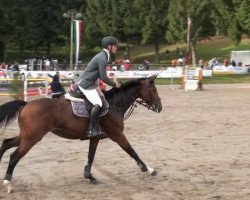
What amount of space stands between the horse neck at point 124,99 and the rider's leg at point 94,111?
54cm

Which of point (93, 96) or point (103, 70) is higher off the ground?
point (103, 70)

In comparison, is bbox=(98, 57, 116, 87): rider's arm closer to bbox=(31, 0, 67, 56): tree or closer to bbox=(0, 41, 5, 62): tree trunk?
bbox=(31, 0, 67, 56): tree

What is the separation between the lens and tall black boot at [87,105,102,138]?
30.3 feet

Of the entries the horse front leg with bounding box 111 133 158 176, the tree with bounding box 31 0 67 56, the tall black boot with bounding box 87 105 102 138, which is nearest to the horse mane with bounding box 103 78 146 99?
the tall black boot with bounding box 87 105 102 138

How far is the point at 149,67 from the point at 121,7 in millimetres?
17794

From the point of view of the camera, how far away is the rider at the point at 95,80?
9273 millimetres

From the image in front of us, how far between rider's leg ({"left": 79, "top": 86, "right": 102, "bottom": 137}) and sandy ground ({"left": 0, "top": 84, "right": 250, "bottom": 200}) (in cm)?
91

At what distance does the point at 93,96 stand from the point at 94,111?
0.94 ft

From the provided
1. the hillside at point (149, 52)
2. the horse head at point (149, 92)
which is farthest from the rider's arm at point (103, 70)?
the hillside at point (149, 52)

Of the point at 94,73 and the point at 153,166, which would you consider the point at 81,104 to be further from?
the point at 153,166

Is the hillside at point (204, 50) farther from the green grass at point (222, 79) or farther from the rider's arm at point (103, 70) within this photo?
the rider's arm at point (103, 70)

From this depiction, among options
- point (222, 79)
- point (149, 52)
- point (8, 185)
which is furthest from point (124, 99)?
point (149, 52)

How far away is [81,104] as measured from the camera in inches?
368

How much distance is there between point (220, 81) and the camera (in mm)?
44031
